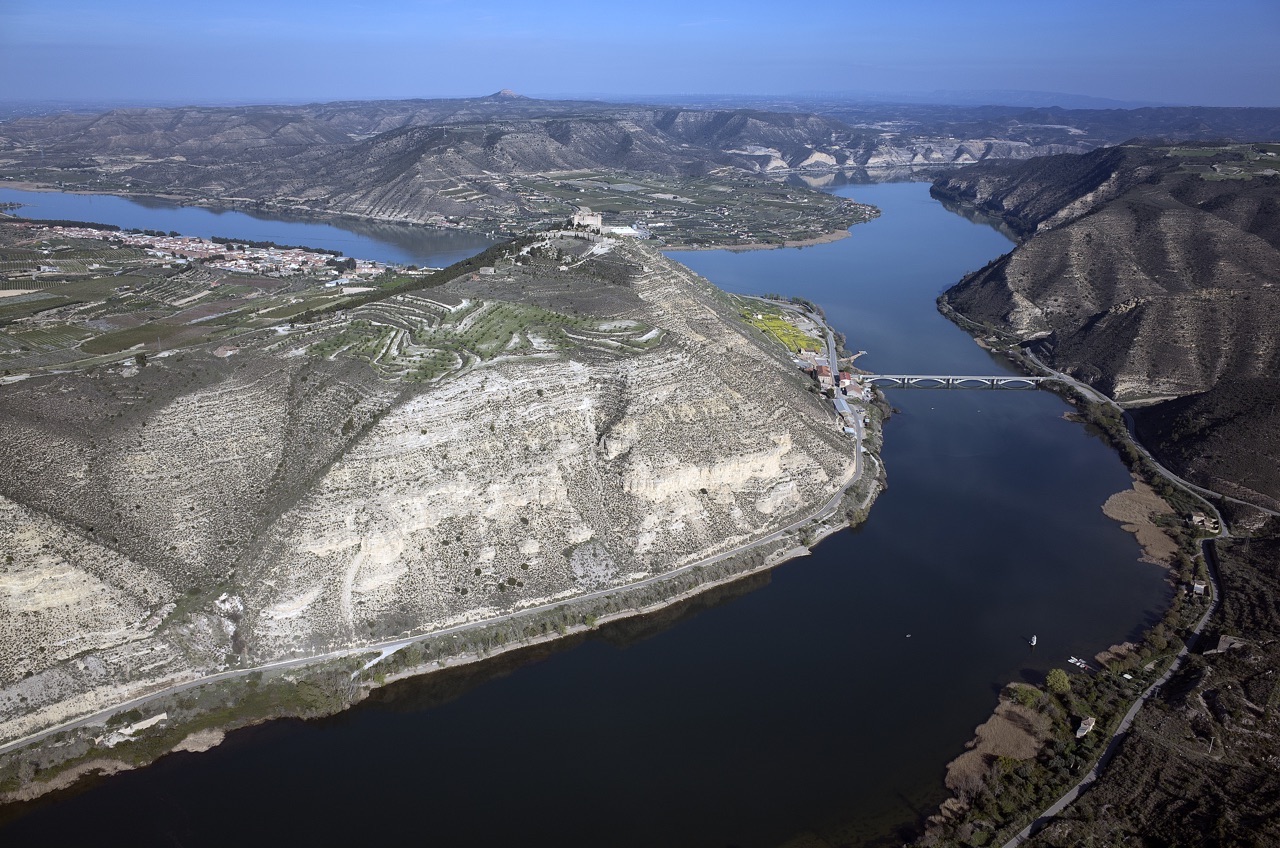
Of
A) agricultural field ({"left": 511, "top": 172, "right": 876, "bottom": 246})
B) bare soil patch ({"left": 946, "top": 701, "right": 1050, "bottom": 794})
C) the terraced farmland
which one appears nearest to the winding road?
bare soil patch ({"left": 946, "top": 701, "right": 1050, "bottom": 794})

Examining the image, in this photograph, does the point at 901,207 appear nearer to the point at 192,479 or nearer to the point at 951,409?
the point at 951,409

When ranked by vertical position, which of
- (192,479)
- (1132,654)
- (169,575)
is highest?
(192,479)

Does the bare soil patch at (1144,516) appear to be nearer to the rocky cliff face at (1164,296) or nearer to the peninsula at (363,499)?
the rocky cliff face at (1164,296)

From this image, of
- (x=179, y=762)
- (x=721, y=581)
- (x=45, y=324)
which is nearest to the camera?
(x=179, y=762)

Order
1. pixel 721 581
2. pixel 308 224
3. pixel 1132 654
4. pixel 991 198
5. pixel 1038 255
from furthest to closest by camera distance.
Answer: pixel 991 198 < pixel 308 224 < pixel 1038 255 < pixel 721 581 < pixel 1132 654

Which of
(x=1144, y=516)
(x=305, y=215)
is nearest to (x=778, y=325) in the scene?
(x=1144, y=516)

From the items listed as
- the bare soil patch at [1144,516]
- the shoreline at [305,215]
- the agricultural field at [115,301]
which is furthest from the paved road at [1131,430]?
the agricultural field at [115,301]

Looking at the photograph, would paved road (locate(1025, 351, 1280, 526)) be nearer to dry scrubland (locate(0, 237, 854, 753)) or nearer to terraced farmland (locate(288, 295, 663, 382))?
dry scrubland (locate(0, 237, 854, 753))

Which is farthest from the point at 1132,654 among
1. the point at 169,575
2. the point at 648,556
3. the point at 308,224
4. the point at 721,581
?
the point at 308,224
